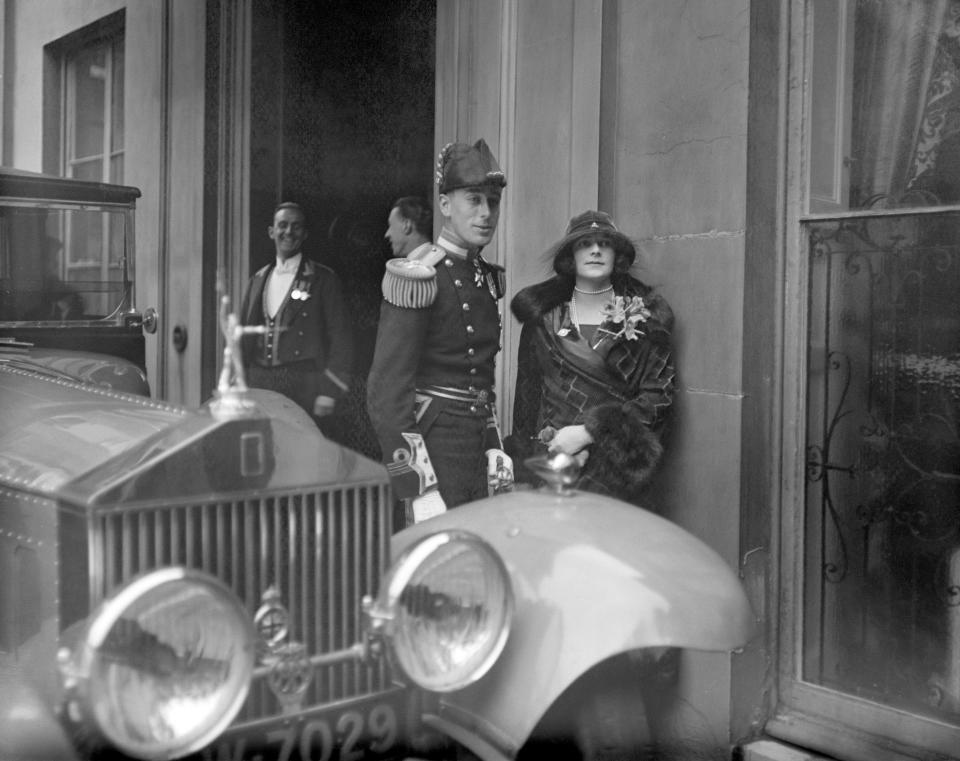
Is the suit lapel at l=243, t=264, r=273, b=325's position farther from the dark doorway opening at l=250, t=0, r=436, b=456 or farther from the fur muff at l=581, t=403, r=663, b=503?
the fur muff at l=581, t=403, r=663, b=503

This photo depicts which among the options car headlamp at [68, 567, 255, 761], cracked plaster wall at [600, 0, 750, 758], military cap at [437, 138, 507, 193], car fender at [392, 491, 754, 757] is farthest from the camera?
cracked plaster wall at [600, 0, 750, 758]

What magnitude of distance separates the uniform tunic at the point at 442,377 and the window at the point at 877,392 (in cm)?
86

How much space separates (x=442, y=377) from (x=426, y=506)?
0.34 meters

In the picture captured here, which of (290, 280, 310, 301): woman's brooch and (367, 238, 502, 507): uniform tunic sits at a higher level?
(290, 280, 310, 301): woman's brooch

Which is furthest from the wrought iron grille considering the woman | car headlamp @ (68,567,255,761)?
car headlamp @ (68,567,255,761)

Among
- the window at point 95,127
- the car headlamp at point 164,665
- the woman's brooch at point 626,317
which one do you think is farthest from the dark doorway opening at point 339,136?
the car headlamp at point 164,665

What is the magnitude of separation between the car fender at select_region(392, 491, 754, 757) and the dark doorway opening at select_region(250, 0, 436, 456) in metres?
0.84

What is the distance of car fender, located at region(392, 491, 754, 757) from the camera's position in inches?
68.7

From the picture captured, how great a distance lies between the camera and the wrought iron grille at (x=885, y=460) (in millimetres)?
2699

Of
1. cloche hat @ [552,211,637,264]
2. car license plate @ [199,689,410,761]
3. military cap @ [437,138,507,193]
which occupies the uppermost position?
military cap @ [437,138,507,193]

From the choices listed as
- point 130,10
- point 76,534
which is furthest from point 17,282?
point 76,534

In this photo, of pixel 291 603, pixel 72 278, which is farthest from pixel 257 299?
pixel 291 603

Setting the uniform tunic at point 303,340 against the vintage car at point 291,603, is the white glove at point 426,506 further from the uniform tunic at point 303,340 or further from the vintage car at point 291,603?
the vintage car at point 291,603

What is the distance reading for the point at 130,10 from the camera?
245 cm
